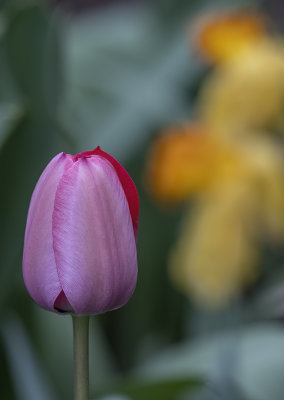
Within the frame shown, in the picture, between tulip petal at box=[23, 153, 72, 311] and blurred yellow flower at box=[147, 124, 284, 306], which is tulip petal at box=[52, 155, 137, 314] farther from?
blurred yellow flower at box=[147, 124, 284, 306]

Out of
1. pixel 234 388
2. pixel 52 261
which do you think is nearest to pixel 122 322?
pixel 234 388

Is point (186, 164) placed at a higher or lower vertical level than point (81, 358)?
higher

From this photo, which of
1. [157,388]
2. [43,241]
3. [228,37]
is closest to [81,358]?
[43,241]

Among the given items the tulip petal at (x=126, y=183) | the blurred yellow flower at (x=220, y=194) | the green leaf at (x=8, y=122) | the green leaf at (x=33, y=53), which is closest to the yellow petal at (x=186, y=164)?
the blurred yellow flower at (x=220, y=194)

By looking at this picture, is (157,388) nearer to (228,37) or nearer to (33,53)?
(33,53)

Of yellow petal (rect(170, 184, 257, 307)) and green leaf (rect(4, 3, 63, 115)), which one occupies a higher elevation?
green leaf (rect(4, 3, 63, 115))

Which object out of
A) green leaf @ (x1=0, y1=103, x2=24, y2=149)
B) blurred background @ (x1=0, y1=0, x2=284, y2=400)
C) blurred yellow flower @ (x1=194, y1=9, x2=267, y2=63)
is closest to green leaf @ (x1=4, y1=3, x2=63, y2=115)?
blurred background @ (x1=0, y1=0, x2=284, y2=400)

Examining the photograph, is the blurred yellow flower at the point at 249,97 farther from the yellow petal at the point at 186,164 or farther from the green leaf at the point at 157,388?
the green leaf at the point at 157,388

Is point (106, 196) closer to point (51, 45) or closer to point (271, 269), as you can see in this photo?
point (51, 45)
